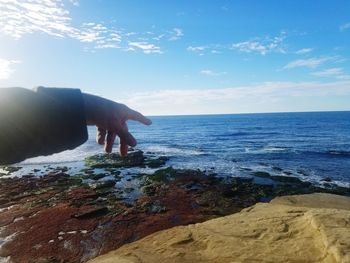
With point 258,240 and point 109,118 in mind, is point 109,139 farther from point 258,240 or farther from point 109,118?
point 258,240

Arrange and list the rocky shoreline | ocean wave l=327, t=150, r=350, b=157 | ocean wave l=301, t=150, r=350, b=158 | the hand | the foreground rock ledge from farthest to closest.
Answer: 1. ocean wave l=327, t=150, r=350, b=157
2. ocean wave l=301, t=150, r=350, b=158
3. the rocky shoreline
4. the foreground rock ledge
5. the hand

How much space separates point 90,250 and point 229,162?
27.7 meters

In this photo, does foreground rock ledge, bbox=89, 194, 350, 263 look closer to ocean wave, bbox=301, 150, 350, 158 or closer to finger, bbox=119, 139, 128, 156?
finger, bbox=119, 139, 128, 156

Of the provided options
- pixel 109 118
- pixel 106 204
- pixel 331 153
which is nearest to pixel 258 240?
pixel 109 118

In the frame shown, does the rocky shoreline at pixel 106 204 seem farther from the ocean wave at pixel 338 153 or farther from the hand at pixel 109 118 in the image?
the ocean wave at pixel 338 153

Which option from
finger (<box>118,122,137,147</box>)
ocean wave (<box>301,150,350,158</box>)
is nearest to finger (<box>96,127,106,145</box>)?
finger (<box>118,122,137,147</box>)

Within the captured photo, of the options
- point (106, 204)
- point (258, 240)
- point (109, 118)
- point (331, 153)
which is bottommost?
point (106, 204)

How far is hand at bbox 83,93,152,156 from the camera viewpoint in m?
1.85

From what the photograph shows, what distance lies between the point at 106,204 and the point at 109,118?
2113 cm

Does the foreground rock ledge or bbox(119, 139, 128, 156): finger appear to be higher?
bbox(119, 139, 128, 156): finger

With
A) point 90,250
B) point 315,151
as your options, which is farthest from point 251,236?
point 315,151

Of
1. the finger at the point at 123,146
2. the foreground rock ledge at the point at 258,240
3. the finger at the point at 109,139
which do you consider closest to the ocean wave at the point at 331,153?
the foreground rock ledge at the point at 258,240

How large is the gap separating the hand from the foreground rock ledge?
603cm

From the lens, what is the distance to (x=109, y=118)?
199 centimetres
